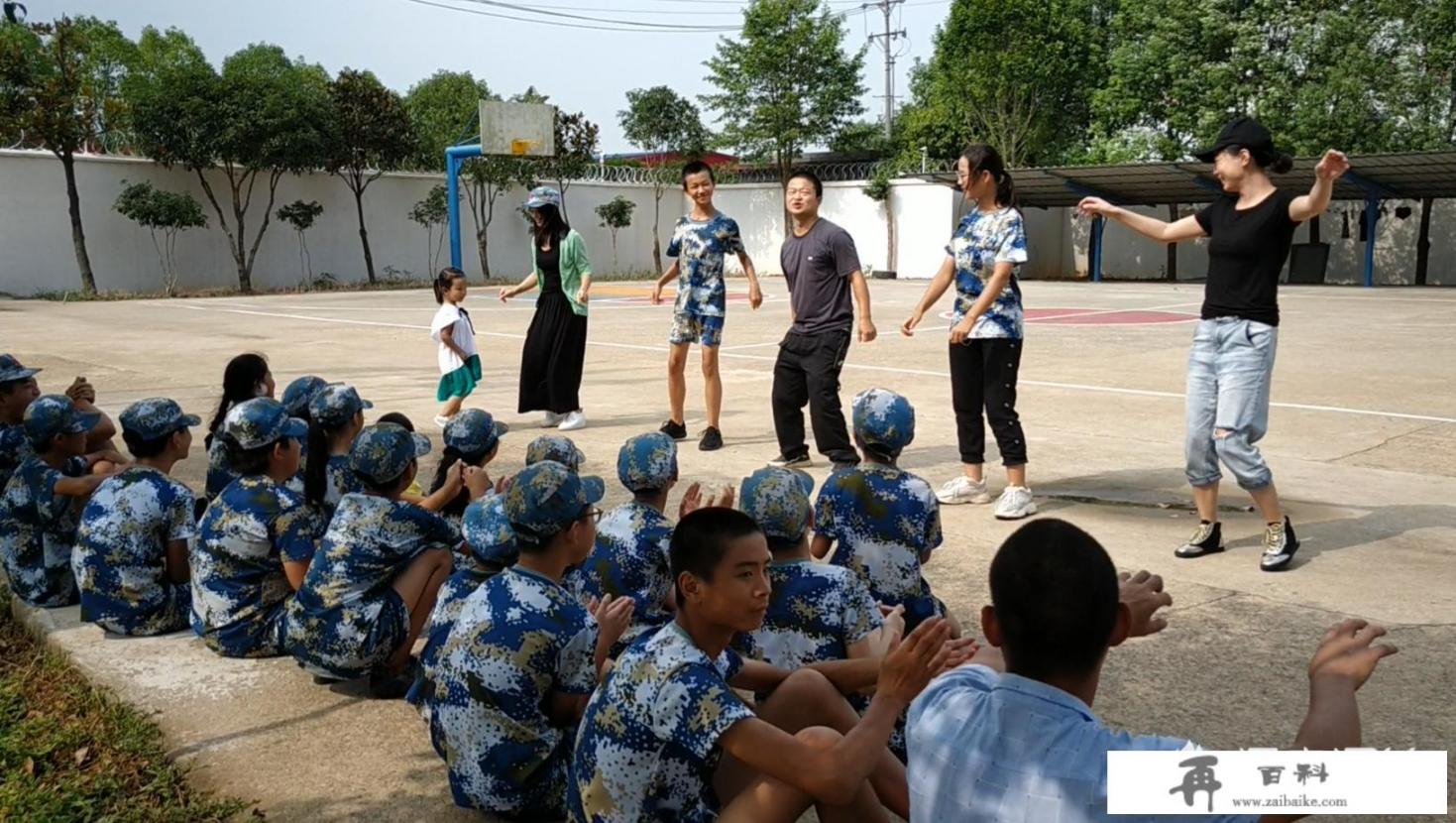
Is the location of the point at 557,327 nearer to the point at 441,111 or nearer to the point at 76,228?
the point at 76,228

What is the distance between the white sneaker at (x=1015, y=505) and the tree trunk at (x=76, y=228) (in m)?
27.4

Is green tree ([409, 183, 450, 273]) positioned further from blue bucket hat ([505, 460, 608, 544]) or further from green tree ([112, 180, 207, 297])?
blue bucket hat ([505, 460, 608, 544])

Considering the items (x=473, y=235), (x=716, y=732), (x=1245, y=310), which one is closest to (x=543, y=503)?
(x=716, y=732)

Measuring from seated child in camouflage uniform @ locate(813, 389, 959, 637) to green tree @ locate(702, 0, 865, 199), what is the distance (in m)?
37.8

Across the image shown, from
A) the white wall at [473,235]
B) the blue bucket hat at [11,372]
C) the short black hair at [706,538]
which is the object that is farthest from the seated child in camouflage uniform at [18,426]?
the white wall at [473,235]

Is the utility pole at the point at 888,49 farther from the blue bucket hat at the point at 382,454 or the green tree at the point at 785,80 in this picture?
the blue bucket hat at the point at 382,454

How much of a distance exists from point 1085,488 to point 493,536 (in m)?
4.33

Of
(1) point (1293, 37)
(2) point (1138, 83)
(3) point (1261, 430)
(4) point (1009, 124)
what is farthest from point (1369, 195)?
(3) point (1261, 430)

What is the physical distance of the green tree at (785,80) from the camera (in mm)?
40625

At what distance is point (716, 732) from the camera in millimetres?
2252

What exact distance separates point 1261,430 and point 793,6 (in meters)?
38.1

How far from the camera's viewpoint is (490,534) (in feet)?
10.6

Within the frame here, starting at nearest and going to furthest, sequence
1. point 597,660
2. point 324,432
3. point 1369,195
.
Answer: point 597,660
point 324,432
point 1369,195

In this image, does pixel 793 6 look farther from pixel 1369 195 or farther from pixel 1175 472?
pixel 1175 472
